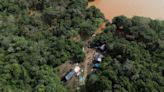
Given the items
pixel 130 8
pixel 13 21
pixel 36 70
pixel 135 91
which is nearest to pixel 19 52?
pixel 36 70

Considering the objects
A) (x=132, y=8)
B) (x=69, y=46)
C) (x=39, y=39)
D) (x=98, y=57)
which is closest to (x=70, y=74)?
(x=69, y=46)

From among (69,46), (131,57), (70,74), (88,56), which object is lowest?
(70,74)

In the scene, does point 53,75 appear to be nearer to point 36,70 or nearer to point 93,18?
point 36,70

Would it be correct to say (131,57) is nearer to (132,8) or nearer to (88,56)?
(88,56)

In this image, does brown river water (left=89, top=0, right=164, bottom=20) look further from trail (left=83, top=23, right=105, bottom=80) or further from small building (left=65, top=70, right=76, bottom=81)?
small building (left=65, top=70, right=76, bottom=81)

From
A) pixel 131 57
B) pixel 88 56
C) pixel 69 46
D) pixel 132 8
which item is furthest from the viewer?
pixel 132 8

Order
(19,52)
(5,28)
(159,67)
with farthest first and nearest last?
(5,28) < (19,52) < (159,67)
